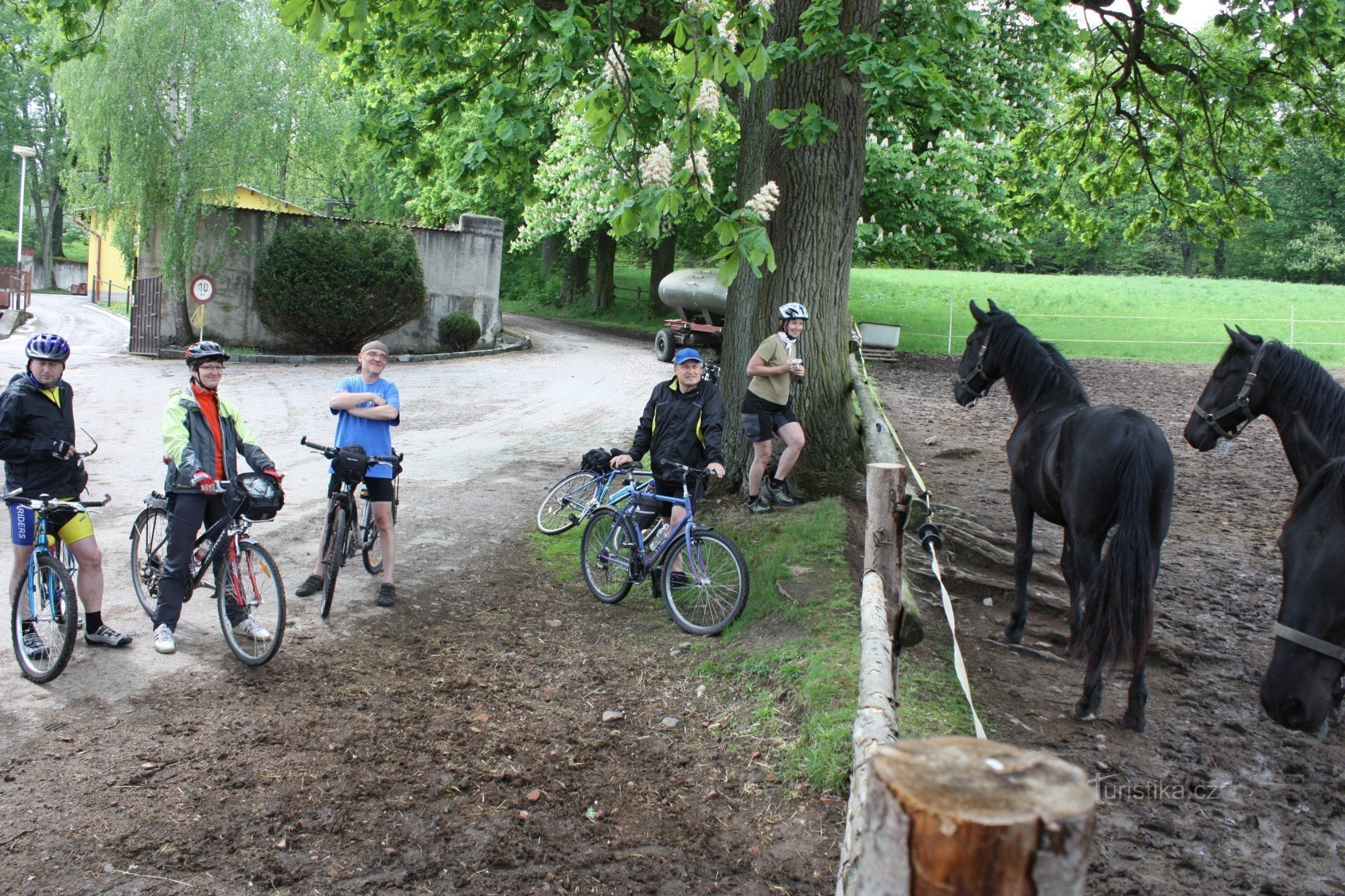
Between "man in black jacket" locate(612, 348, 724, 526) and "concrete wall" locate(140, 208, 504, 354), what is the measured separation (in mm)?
17519

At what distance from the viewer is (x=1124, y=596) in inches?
190

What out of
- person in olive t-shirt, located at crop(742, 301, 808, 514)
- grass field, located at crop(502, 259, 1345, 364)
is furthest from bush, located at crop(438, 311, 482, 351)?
person in olive t-shirt, located at crop(742, 301, 808, 514)

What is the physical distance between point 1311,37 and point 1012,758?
36.7 ft

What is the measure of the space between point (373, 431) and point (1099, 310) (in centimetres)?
3491

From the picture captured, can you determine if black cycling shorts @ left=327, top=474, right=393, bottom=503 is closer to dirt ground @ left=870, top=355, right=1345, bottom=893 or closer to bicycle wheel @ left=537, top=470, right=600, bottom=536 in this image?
bicycle wheel @ left=537, top=470, right=600, bottom=536

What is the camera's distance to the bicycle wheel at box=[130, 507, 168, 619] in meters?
6.25

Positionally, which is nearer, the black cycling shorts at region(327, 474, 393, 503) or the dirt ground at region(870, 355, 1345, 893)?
the dirt ground at region(870, 355, 1345, 893)

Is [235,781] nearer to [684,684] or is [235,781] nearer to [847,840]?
[684,684]

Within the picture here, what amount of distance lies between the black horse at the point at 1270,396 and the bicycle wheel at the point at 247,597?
5.79m

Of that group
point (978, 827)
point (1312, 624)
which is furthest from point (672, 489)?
point (978, 827)

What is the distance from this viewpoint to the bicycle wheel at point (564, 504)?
8891 millimetres

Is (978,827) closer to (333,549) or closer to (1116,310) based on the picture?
(333,549)

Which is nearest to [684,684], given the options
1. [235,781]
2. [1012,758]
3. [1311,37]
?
[235,781]

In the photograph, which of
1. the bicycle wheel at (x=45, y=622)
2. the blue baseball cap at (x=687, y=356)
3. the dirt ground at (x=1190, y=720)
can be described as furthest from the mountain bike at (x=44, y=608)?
the dirt ground at (x=1190, y=720)
